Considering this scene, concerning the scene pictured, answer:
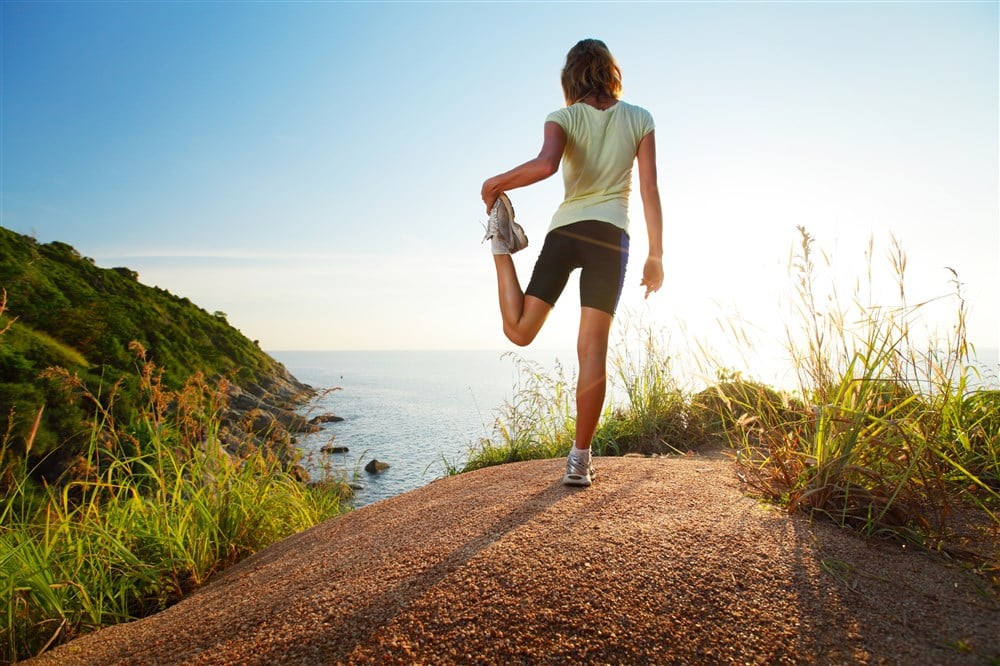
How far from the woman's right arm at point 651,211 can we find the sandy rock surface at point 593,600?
46.1 inches

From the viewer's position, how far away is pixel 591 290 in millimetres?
2789

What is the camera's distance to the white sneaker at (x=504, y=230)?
298 centimetres

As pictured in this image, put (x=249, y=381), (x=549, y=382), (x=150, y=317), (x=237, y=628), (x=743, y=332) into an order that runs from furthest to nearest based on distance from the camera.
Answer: (x=249, y=381), (x=150, y=317), (x=549, y=382), (x=743, y=332), (x=237, y=628)

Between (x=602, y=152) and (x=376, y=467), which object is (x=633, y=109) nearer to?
(x=602, y=152)

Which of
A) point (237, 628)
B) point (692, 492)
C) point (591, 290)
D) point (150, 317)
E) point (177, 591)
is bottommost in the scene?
point (177, 591)

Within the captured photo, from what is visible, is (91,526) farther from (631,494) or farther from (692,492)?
(692,492)

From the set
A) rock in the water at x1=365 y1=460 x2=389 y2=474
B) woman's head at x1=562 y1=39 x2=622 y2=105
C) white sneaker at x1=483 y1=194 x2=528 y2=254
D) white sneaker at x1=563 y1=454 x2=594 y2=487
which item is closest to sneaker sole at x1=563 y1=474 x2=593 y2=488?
white sneaker at x1=563 y1=454 x2=594 y2=487

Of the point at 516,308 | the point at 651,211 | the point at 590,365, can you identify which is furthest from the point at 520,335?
the point at 651,211

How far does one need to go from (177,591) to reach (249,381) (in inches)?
375

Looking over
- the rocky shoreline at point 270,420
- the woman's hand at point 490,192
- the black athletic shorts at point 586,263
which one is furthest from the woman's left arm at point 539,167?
the rocky shoreline at point 270,420

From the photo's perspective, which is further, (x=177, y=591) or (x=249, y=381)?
(x=249, y=381)

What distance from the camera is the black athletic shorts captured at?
9.13 feet

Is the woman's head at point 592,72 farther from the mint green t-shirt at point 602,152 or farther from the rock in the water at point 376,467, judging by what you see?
the rock in the water at point 376,467

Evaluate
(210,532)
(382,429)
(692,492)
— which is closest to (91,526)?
(210,532)
